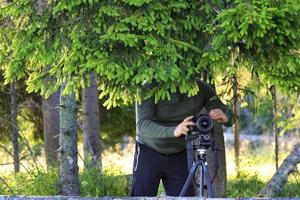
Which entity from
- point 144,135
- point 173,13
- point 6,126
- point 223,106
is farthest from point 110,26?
point 6,126

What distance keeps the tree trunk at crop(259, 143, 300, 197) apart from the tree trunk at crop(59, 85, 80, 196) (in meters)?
2.02

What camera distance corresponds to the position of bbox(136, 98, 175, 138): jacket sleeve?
4477 mm

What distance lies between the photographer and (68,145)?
5859 millimetres

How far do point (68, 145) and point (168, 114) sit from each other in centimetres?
149

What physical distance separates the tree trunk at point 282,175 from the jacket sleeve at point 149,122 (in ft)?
7.52

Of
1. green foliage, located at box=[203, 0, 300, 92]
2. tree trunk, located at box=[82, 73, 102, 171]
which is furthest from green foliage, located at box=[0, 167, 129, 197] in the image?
green foliage, located at box=[203, 0, 300, 92]

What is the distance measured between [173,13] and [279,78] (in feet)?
2.72

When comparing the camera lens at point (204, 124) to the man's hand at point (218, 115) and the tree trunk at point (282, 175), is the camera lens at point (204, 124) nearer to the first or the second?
the man's hand at point (218, 115)

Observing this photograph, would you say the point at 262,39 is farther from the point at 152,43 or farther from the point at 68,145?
the point at 68,145

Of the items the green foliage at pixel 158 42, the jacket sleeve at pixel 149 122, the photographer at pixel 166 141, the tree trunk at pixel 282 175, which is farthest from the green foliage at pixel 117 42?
the tree trunk at pixel 282 175

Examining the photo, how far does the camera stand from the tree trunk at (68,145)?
5.71m

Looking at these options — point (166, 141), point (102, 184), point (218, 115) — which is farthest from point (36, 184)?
point (218, 115)

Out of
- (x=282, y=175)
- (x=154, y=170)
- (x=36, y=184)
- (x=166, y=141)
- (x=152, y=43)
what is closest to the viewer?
(x=152, y=43)

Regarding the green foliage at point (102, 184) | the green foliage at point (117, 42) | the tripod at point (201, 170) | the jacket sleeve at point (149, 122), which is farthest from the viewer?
the green foliage at point (102, 184)
